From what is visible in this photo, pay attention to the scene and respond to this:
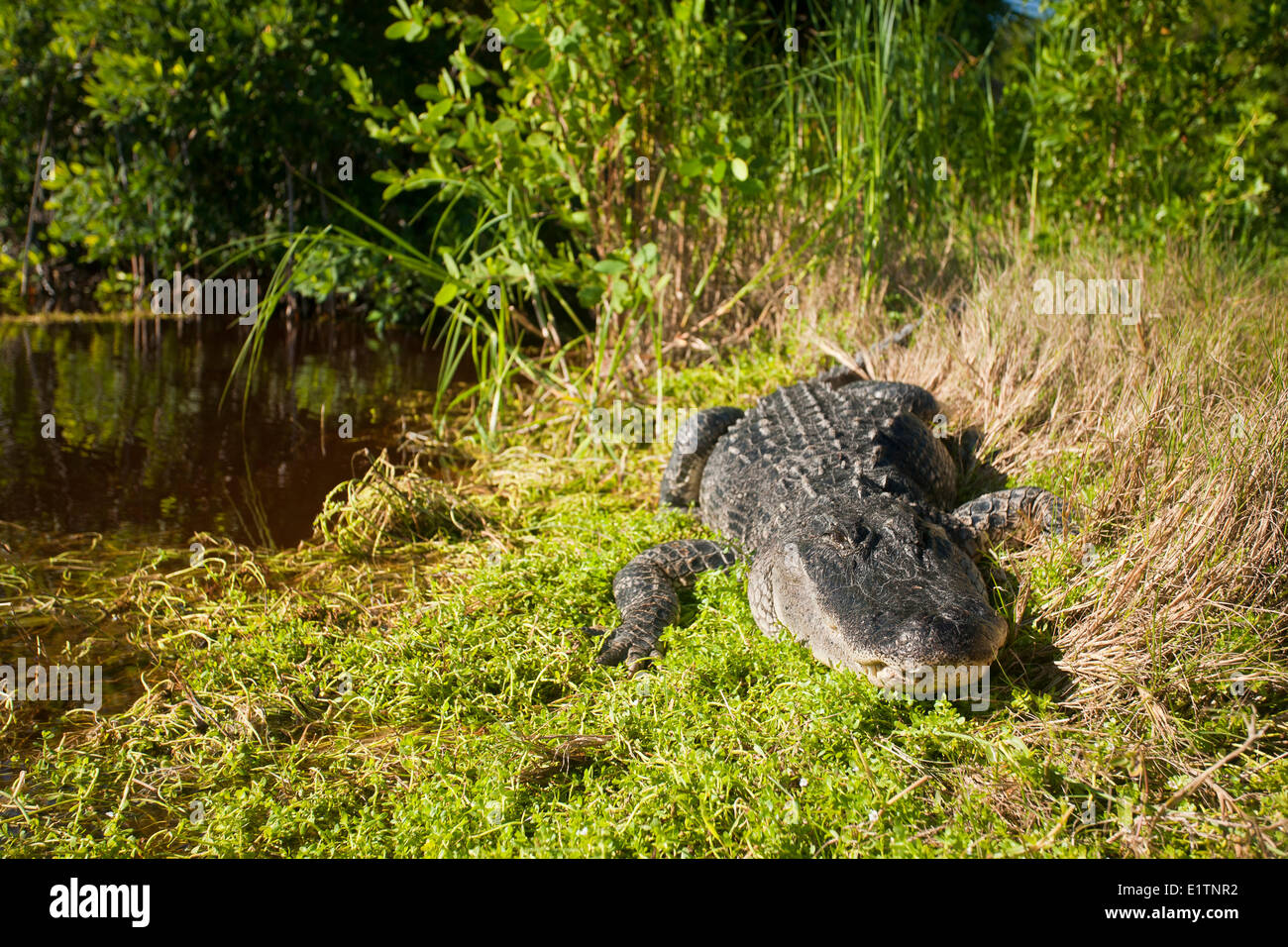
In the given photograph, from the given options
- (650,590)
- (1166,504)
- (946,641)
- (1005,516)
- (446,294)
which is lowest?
(650,590)

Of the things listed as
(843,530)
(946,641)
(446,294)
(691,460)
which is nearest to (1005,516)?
(843,530)

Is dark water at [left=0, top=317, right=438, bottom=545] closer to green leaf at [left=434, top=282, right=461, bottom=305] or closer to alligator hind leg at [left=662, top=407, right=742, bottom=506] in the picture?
green leaf at [left=434, top=282, right=461, bottom=305]

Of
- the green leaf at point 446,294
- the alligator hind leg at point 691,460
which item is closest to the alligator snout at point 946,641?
the alligator hind leg at point 691,460

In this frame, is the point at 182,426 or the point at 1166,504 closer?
the point at 1166,504

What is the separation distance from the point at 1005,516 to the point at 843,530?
89 cm

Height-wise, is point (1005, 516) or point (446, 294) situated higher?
point (446, 294)

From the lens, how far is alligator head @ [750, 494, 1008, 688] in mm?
2297

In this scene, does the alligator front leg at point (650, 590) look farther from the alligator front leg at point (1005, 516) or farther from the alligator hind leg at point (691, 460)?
the alligator front leg at point (1005, 516)

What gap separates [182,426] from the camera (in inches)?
223

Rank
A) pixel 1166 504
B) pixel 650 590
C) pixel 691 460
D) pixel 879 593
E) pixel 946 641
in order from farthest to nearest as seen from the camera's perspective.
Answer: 1. pixel 691 460
2. pixel 650 590
3. pixel 1166 504
4. pixel 879 593
5. pixel 946 641

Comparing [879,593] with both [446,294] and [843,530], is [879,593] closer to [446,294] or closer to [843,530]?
[843,530]

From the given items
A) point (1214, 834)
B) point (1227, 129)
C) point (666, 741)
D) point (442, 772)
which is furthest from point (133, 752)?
point (1227, 129)

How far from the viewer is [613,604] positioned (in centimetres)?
342
